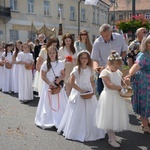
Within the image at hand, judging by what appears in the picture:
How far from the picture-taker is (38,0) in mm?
32250

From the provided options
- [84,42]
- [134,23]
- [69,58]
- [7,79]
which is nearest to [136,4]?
[134,23]

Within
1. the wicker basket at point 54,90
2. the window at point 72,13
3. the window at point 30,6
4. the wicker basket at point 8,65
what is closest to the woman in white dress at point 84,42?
the wicker basket at point 54,90

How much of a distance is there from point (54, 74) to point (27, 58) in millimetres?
3008

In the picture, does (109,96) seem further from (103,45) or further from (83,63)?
(103,45)

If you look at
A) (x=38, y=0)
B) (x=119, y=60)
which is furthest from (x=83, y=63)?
(x=38, y=0)

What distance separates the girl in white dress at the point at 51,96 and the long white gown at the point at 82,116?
2.51 feet

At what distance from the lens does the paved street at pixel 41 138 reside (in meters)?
4.69

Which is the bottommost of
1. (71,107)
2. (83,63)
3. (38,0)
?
(71,107)

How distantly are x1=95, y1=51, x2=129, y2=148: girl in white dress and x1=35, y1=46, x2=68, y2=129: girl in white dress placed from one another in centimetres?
137

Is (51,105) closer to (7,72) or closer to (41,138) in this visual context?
(41,138)

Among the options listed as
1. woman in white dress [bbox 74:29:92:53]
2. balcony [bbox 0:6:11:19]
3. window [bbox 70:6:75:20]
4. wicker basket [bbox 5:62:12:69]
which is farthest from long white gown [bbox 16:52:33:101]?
window [bbox 70:6:75:20]

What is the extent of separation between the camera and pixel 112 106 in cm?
458

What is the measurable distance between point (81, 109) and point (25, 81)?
12.7 feet

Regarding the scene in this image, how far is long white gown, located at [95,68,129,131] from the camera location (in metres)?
4.54
